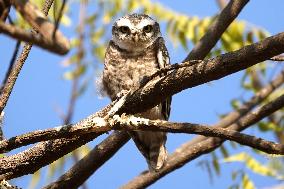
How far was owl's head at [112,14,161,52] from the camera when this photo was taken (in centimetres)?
402

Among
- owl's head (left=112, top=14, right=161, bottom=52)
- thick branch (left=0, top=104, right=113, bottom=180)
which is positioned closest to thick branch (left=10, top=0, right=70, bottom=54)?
thick branch (left=0, top=104, right=113, bottom=180)

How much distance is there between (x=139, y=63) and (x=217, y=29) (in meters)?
0.82

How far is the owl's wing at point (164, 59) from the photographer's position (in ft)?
12.6

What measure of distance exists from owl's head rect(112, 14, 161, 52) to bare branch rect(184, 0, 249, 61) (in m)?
0.77

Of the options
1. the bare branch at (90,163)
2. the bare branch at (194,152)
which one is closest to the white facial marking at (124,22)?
the bare branch at (90,163)

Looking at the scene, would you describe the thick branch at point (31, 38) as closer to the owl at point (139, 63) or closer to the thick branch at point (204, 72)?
the thick branch at point (204, 72)

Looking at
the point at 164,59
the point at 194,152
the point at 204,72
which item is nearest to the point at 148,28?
the point at 164,59

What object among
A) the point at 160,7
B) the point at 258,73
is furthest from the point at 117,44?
the point at 258,73

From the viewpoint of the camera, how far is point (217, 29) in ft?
10.7

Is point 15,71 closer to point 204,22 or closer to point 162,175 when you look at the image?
point 162,175

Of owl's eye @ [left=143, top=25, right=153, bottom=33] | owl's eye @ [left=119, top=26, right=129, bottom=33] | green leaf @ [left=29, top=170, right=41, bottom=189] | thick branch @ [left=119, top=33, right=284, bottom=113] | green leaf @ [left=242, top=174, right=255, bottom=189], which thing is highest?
owl's eye @ [left=119, top=26, right=129, bottom=33]

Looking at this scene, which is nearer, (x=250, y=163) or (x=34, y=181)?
(x=34, y=181)

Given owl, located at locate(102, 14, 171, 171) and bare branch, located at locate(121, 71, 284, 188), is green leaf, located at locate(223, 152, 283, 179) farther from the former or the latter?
owl, located at locate(102, 14, 171, 171)

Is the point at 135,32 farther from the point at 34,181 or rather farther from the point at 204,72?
the point at 204,72
